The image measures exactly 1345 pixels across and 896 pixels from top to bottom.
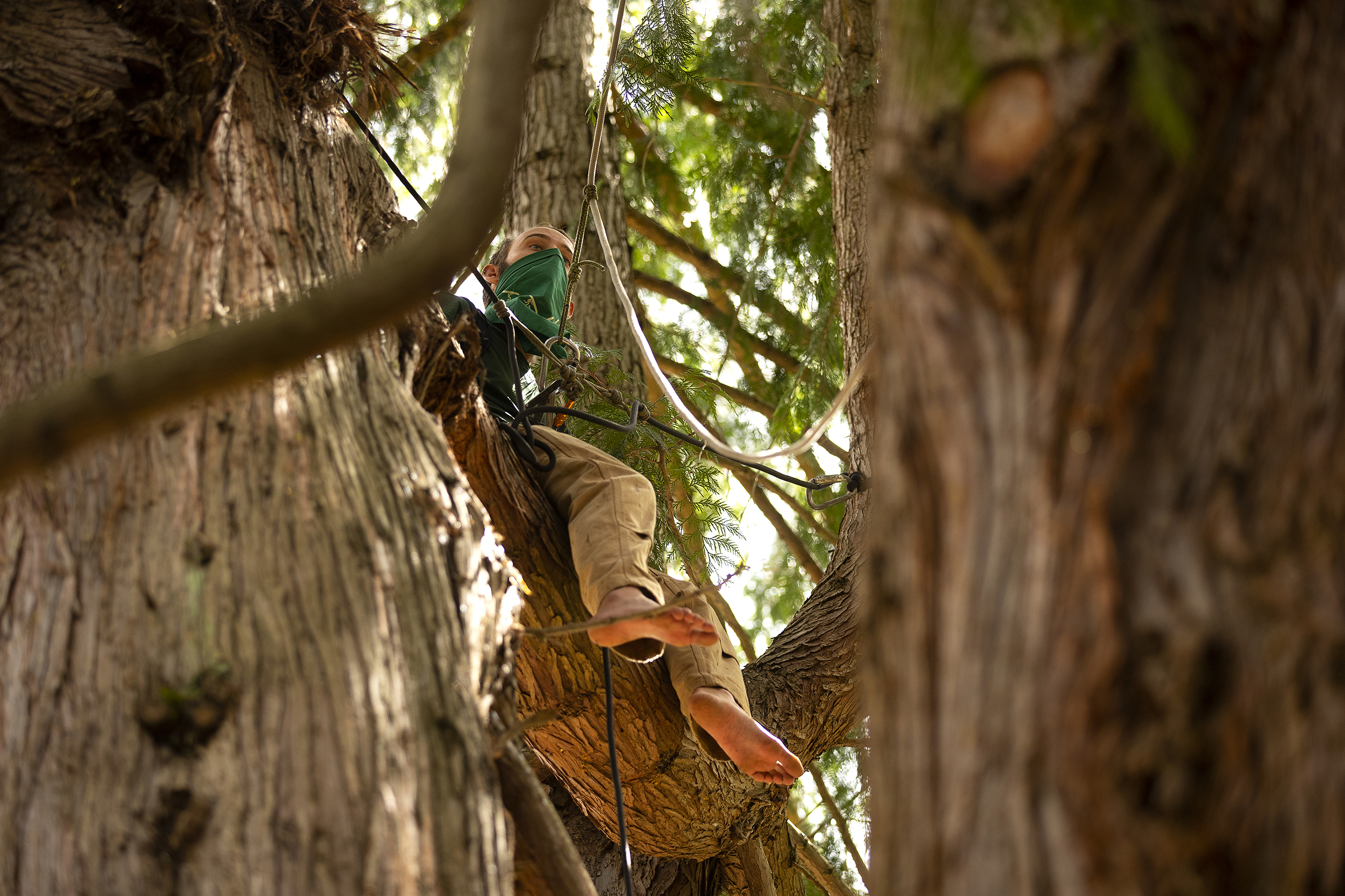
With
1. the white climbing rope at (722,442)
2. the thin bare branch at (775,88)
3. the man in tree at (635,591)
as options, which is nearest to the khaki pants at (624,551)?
the man in tree at (635,591)

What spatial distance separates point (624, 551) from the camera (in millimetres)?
2355

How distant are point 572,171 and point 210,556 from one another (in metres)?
3.34

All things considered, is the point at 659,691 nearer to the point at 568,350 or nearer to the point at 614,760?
the point at 614,760

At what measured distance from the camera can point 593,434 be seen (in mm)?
3410

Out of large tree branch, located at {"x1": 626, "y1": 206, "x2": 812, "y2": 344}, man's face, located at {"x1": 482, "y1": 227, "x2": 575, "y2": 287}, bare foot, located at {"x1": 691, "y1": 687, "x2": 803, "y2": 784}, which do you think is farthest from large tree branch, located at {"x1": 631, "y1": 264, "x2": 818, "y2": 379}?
bare foot, located at {"x1": 691, "y1": 687, "x2": 803, "y2": 784}

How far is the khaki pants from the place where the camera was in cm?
232

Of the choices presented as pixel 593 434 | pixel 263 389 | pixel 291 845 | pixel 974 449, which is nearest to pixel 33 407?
pixel 291 845

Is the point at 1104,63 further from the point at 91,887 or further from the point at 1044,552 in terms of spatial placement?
the point at 91,887

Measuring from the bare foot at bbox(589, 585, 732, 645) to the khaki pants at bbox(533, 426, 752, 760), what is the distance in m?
0.13

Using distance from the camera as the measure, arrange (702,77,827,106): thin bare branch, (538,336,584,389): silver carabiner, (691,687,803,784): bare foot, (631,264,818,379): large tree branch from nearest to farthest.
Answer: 1. (691,687,803,784): bare foot
2. (538,336,584,389): silver carabiner
3. (702,77,827,106): thin bare branch
4. (631,264,818,379): large tree branch

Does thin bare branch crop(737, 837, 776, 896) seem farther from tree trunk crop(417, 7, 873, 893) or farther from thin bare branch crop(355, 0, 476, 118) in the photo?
thin bare branch crop(355, 0, 476, 118)

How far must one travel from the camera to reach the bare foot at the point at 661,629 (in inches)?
79.2

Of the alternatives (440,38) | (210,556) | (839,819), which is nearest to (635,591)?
(210,556)

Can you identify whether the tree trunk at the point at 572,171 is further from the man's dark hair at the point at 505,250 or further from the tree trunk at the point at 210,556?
the tree trunk at the point at 210,556
